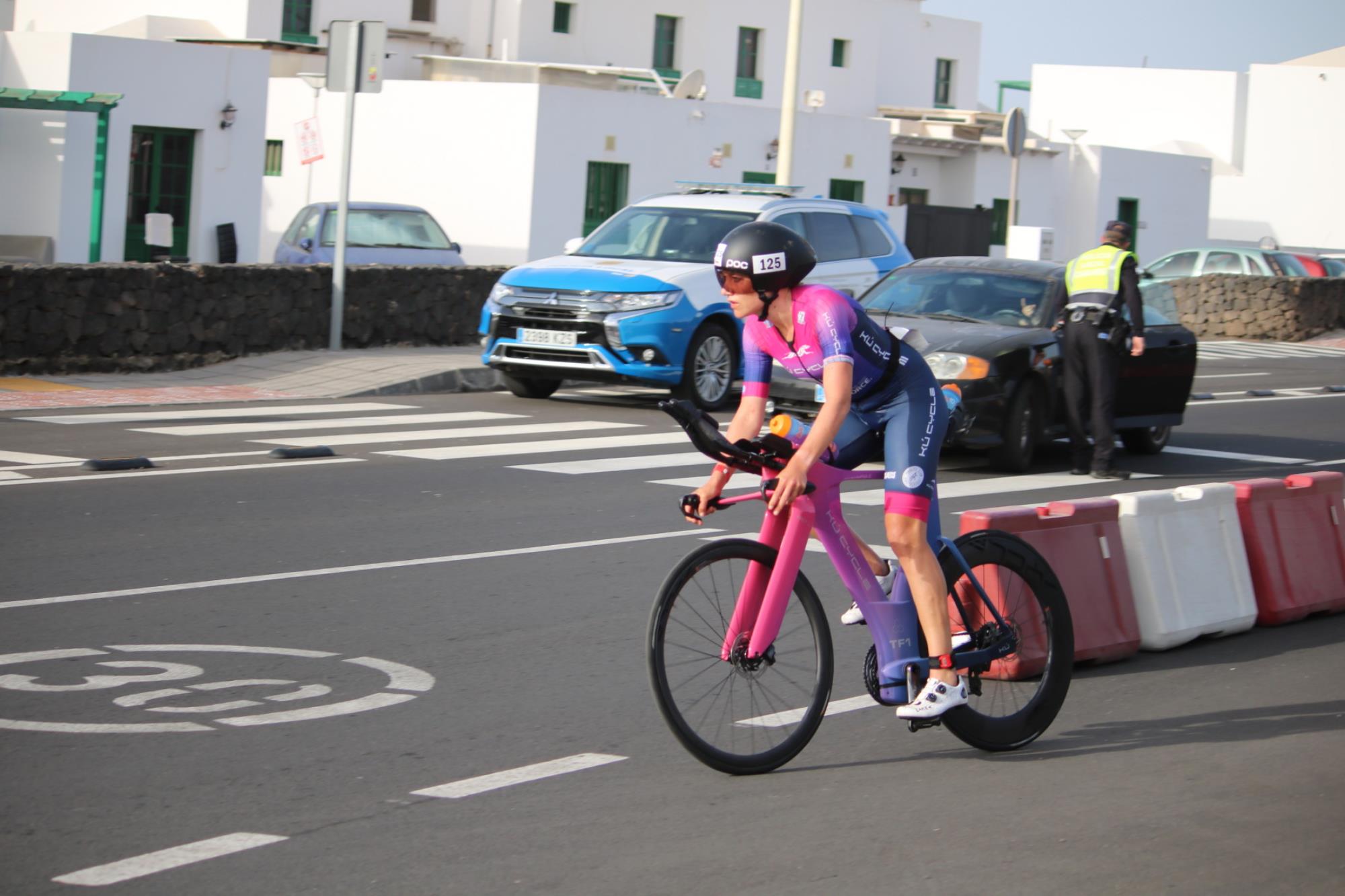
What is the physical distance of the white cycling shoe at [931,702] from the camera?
18.5 feet

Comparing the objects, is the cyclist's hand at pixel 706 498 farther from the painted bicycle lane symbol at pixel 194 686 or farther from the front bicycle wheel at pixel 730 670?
Result: the painted bicycle lane symbol at pixel 194 686

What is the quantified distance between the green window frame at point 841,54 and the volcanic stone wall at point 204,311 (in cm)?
3298

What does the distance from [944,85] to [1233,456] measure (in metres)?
45.2

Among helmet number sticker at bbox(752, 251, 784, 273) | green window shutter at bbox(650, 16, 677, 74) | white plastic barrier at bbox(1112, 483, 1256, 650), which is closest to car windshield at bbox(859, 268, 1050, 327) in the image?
white plastic barrier at bbox(1112, 483, 1256, 650)

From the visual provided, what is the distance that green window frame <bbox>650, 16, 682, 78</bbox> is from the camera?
47.8 m

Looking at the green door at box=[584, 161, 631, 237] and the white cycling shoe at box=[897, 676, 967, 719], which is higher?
the green door at box=[584, 161, 631, 237]

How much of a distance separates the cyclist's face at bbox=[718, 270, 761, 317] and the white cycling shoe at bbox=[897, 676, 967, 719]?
135 centimetres

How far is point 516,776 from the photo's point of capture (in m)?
5.47

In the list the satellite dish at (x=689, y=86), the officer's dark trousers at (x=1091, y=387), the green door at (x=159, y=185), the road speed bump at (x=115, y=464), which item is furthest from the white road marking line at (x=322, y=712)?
the satellite dish at (x=689, y=86)

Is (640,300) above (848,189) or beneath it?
beneath

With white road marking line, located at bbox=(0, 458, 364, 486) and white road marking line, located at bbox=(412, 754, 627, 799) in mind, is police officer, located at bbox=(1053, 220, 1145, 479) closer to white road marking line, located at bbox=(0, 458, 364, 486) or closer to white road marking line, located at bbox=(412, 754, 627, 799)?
white road marking line, located at bbox=(0, 458, 364, 486)

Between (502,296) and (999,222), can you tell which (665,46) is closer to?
(999,222)

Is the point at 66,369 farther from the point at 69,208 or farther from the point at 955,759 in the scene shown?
the point at 955,759

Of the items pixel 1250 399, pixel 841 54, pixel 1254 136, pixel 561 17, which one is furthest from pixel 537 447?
pixel 1254 136
